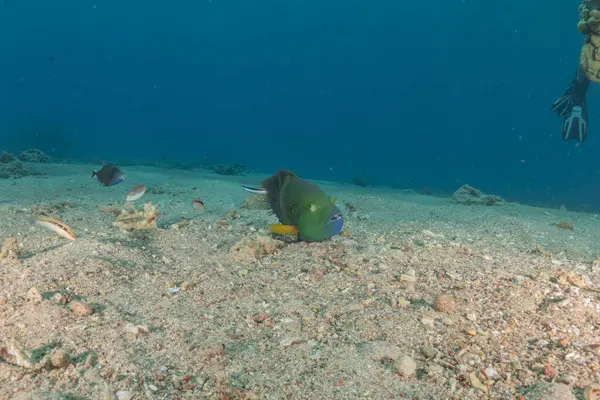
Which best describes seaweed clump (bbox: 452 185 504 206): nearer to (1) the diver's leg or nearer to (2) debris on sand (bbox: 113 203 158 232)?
(1) the diver's leg

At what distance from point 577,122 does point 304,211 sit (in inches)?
304

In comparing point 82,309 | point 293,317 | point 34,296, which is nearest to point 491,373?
point 293,317

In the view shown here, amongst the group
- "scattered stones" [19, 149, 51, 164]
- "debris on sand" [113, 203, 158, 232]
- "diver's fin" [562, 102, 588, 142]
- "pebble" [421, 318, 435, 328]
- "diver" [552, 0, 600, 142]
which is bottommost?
"scattered stones" [19, 149, 51, 164]

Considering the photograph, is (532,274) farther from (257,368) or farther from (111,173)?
(111,173)

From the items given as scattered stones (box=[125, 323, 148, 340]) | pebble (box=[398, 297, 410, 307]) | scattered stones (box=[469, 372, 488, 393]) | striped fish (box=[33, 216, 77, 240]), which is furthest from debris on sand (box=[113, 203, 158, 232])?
scattered stones (box=[469, 372, 488, 393])

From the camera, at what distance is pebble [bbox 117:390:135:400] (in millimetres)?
1954

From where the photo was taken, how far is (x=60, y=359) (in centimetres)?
214

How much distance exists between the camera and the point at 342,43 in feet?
384

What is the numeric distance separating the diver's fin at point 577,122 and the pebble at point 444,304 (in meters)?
7.24

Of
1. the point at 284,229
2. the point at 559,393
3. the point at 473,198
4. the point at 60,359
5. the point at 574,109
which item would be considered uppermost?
the point at 574,109

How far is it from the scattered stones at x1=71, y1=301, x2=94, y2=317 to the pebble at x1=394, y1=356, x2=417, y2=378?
85.2 inches

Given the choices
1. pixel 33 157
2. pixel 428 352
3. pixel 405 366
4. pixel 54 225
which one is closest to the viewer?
pixel 405 366

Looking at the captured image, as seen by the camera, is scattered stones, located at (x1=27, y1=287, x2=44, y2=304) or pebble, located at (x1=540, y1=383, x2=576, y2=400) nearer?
pebble, located at (x1=540, y1=383, x2=576, y2=400)

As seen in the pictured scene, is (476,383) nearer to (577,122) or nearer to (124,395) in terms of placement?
(124,395)
